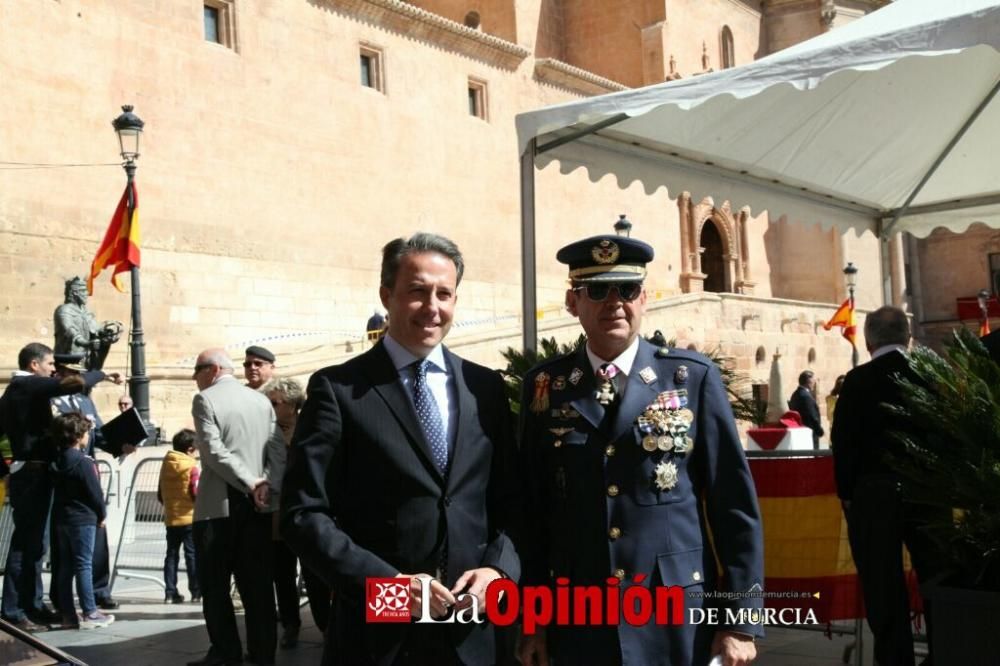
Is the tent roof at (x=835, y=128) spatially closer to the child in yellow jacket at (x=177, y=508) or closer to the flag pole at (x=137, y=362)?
the child in yellow jacket at (x=177, y=508)

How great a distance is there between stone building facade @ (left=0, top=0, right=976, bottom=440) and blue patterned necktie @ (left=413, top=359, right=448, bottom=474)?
1316 centimetres

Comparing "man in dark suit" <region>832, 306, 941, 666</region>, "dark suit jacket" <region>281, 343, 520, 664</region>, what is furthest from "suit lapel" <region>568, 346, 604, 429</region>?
"man in dark suit" <region>832, 306, 941, 666</region>

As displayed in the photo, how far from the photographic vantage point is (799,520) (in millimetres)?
5277

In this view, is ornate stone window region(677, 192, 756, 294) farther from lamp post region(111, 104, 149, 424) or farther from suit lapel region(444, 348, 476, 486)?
suit lapel region(444, 348, 476, 486)

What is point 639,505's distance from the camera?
3107mm

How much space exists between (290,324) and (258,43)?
5518 millimetres

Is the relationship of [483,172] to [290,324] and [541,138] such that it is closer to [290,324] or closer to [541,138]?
[290,324]

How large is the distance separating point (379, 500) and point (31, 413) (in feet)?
17.4

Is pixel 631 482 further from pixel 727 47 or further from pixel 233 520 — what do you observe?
pixel 727 47

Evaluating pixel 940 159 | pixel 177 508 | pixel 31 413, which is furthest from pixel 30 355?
pixel 940 159

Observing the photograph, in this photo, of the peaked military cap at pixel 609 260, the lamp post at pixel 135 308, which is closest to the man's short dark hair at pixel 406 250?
the peaked military cap at pixel 609 260

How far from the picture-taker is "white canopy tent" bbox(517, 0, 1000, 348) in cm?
536

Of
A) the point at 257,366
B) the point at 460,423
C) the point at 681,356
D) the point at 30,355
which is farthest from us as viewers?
the point at 30,355

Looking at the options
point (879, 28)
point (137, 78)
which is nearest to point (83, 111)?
point (137, 78)
